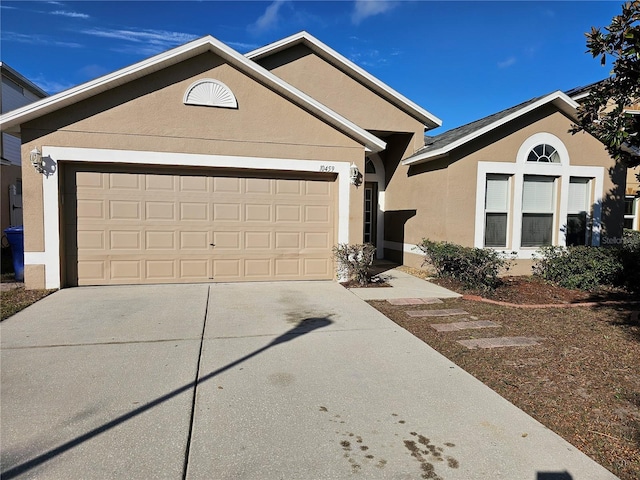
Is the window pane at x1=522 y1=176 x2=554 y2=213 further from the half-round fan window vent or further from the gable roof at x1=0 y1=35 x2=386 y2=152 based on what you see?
the half-round fan window vent

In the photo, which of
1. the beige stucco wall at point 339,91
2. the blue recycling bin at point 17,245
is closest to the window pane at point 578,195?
the beige stucco wall at point 339,91

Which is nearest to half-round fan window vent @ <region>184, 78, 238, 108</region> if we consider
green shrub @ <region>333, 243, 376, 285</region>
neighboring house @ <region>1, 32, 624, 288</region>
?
neighboring house @ <region>1, 32, 624, 288</region>

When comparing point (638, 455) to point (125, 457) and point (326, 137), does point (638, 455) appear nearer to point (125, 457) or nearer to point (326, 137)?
point (125, 457)

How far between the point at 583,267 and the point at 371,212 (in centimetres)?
638

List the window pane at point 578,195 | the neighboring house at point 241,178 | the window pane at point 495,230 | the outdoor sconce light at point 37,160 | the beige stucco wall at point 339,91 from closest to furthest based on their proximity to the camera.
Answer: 1. the outdoor sconce light at point 37,160
2. the neighboring house at point 241,178
3. the window pane at point 495,230
4. the window pane at point 578,195
5. the beige stucco wall at point 339,91

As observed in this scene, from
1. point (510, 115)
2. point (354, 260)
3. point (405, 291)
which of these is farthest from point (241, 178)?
point (510, 115)

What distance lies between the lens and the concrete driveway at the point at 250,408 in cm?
279

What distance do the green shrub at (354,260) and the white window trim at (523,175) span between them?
315cm

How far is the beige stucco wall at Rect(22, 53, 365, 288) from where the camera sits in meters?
8.04

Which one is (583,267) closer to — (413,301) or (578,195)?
(578,195)

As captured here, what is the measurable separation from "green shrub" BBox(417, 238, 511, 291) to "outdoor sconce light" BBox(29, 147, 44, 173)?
868 cm

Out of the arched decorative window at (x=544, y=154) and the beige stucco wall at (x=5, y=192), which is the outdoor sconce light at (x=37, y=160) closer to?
the beige stucco wall at (x=5, y=192)

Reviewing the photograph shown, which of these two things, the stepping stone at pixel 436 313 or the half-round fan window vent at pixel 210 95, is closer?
the stepping stone at pixel 436 313

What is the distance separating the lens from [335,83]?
11.9 meters
